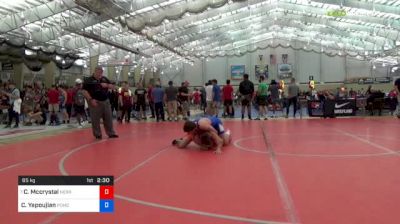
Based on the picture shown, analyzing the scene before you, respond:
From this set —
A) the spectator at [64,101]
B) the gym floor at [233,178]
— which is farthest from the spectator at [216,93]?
the gym floor at [233,178]

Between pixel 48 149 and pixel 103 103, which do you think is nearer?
pixel 48 149

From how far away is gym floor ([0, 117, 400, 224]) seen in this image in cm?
368

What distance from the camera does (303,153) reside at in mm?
7172

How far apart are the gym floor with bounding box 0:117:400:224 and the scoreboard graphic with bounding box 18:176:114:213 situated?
0.48 meters

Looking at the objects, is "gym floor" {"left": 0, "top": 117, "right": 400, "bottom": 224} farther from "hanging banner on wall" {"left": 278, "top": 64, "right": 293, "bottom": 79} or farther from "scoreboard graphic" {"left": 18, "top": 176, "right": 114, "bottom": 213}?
"hanging banner on wall" {"left": 278, "top": 64, "right": 293, "bottom": 79}

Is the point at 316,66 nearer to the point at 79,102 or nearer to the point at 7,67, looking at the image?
the point at 7,67

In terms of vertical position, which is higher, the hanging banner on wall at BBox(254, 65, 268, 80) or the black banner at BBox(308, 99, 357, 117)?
the hanging banner on wall at BBox(254, 65, 268, 80)

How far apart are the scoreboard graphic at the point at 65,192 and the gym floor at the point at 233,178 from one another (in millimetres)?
476

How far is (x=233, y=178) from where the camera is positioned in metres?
5.23

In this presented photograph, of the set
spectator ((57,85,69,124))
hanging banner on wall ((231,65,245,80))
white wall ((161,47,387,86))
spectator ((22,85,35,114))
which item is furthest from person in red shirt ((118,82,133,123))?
hanging banner on wall ((231,65,245,80))

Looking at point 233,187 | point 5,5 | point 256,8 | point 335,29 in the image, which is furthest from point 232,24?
point 233,187

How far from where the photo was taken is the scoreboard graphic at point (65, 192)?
3.01m

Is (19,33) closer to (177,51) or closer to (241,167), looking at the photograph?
(177,51)

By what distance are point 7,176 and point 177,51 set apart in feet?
102
